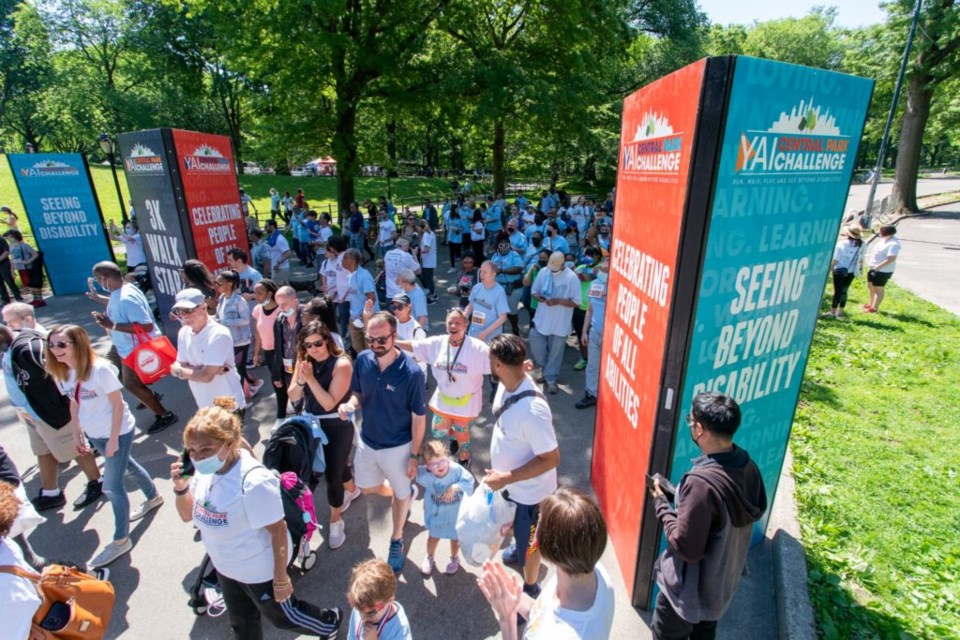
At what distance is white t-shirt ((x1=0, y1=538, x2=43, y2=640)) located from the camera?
6.95ft

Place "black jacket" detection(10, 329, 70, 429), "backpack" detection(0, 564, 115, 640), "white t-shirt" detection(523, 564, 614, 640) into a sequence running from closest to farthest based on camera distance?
"white t-shirt" detection(523, 564, 614, 640)
"backpack" detection(0, 564, 115, 640)
"black jacket" detection(10, 329, 70, 429)

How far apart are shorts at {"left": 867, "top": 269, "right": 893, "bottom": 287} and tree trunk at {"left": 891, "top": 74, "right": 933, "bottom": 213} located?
17.4 m

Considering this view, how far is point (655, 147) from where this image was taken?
3199 millimetres

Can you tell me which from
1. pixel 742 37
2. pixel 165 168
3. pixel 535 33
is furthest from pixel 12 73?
pixel 742 37

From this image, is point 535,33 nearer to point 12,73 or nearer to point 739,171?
point 739,171

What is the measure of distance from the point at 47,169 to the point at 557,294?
12.1 metres

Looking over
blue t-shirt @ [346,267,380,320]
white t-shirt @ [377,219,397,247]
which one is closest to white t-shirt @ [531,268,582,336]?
blue t-shirt @ [346,267,380,320]

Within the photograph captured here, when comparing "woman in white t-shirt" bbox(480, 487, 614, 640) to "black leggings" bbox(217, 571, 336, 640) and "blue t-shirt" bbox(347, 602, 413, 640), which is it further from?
"black leggings" bbox(217, 571, 336, 640)

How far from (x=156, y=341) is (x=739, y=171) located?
226 inches

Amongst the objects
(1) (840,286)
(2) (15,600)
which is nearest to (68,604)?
(2) (15,600)

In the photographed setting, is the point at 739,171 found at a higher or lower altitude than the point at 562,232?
higher

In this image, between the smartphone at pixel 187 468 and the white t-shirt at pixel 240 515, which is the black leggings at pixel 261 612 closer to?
the white t-shirt at pixel 240 515

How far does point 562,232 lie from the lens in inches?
480

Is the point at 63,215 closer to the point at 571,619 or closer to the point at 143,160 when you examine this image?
the point at 143,160
